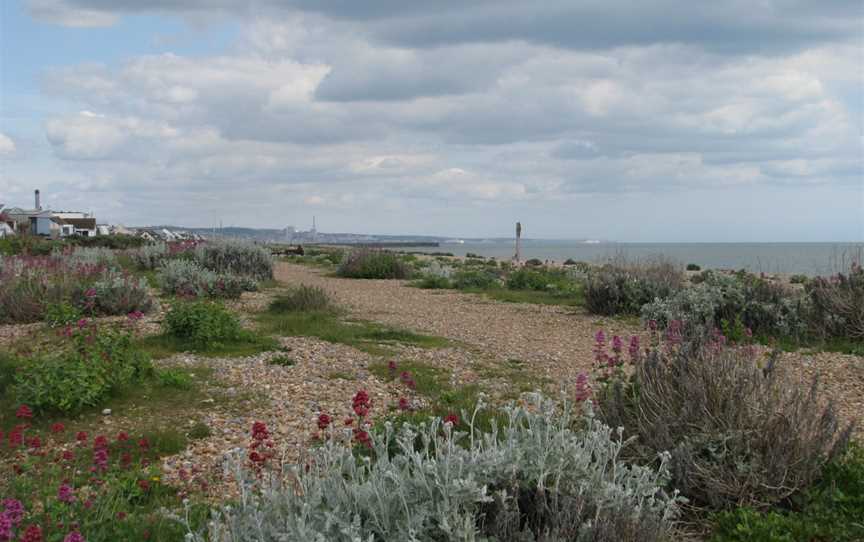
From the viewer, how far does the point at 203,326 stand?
903cm

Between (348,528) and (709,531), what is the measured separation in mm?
2303

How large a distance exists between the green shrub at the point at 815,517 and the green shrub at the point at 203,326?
21.4ft

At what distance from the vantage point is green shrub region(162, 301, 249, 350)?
8.98 metres

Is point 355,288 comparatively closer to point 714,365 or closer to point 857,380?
point 857,380

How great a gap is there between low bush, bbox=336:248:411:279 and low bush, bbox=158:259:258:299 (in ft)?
25.1

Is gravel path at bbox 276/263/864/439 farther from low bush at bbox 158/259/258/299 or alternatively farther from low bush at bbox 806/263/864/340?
low bush at bbox 158/259/258/299

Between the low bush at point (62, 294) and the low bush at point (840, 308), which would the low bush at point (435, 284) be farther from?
the low bush at point (840, 308)

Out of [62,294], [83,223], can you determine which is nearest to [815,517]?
[62,294]

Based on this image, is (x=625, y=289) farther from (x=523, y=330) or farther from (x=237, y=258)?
(x=237, y=258)

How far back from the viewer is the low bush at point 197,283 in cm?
1413

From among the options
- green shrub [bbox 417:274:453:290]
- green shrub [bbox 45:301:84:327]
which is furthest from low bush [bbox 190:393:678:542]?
green shrub [bbox 417:274:453:290]

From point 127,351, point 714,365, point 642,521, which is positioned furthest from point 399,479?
point 127,351

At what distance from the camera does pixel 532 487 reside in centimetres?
339

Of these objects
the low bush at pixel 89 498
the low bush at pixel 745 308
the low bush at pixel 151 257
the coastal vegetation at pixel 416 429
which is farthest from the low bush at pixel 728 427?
the low bush at pixel 151 257
